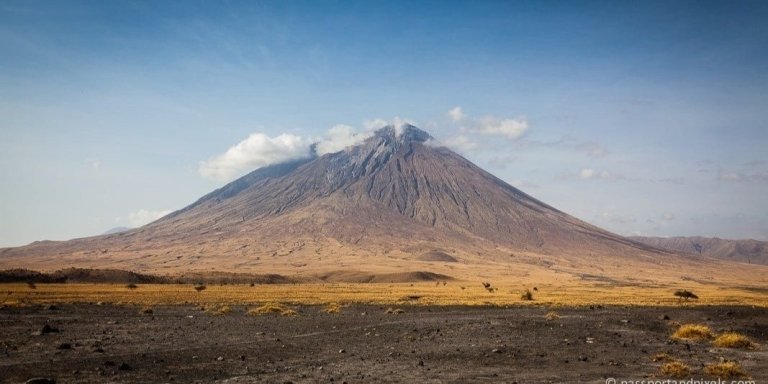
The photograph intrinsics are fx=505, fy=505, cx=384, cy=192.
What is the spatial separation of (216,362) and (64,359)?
3927mm

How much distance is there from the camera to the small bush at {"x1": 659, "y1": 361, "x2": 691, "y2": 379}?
11.5 meters

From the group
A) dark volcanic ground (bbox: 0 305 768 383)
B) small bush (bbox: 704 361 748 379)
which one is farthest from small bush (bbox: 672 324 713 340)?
small bush (bbox: 704 361 748 379)

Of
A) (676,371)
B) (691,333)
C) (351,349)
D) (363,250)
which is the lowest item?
(691,333)

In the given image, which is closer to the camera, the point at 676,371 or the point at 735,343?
the point at 676,371

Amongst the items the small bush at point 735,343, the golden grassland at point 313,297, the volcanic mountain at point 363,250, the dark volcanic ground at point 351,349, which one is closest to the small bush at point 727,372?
the dark volcanic ground at point 351,349

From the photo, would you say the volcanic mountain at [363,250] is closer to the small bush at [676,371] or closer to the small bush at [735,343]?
the small bush at [735,343]

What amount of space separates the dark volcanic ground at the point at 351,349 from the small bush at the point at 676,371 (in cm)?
22

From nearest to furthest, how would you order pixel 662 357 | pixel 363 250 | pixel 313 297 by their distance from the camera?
1. pixel 662 357
2. pixel 313 297
3. pixel 363 250

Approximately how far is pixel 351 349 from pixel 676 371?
8.77 m

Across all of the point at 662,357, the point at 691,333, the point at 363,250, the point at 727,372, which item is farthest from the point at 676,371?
the point at 363,250

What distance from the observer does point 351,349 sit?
15.7 meters

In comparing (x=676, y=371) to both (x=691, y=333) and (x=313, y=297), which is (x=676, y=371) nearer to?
(x=691, y=333)

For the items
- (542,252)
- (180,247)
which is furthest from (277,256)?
(542,252)

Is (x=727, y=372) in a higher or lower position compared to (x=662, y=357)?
higher
